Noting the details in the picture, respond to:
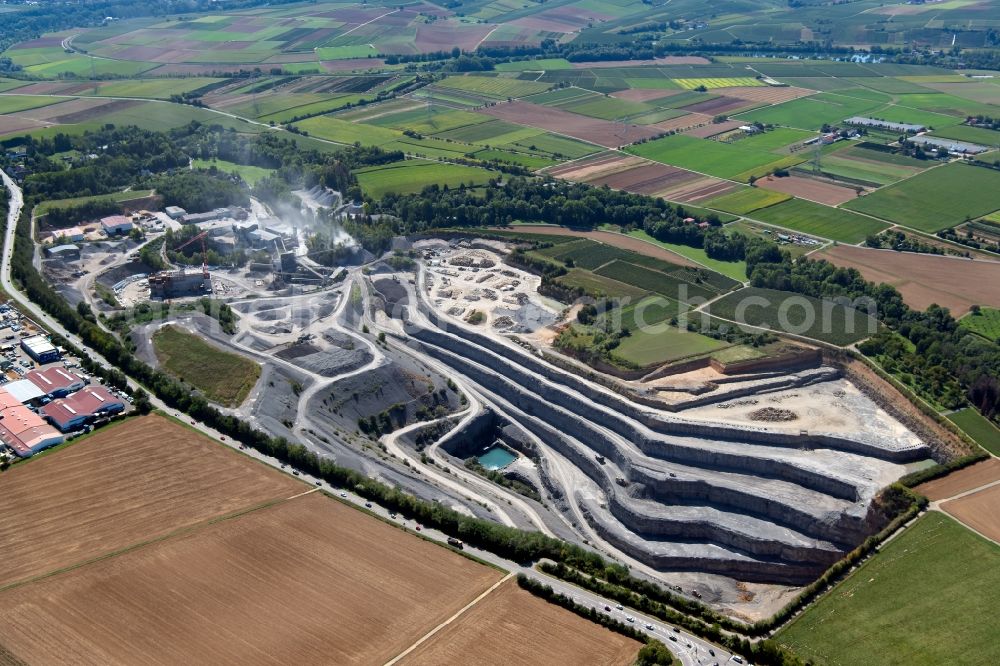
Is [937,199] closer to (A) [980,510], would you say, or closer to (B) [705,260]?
(B) [705,260]

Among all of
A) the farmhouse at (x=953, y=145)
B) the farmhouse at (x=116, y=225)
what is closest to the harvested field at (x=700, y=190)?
the farmhouse at (x=953, y=145)

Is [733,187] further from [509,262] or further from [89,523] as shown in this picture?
[89,523]

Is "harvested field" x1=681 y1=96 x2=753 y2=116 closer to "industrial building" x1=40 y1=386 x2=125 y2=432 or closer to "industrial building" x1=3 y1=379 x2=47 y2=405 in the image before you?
"industrial building" x1=40 y1=386 x2=125 y2=432

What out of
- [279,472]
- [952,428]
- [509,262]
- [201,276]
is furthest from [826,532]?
[201,276]

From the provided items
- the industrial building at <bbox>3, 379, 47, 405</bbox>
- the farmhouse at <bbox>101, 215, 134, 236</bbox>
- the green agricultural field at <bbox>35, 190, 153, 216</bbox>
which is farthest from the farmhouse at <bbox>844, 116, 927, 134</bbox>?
the industrial building at <bbox>3, 379, 47, 405</bbox>

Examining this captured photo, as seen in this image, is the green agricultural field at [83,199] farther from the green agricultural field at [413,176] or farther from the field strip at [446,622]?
the field strip at [446,622]

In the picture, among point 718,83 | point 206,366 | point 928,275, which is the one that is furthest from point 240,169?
point 928,275
